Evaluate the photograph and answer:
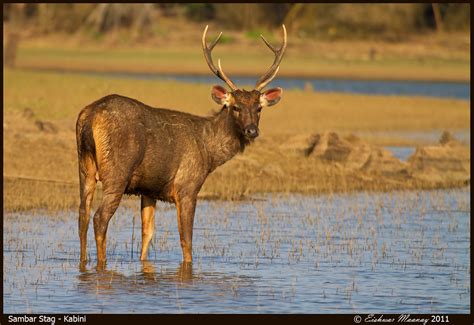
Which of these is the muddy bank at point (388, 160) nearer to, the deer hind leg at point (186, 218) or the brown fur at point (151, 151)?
the brown fur at point (151, 151)

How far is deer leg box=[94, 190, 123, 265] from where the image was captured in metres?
13.9

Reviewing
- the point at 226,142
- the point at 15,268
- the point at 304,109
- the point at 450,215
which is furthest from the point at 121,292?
the point at 304,109

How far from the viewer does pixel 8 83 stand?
124 feet

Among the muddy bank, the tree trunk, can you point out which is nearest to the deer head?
the muddy bank

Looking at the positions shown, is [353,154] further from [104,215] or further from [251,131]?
[104,215]

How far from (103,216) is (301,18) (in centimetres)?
5549

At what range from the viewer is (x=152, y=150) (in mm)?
14281

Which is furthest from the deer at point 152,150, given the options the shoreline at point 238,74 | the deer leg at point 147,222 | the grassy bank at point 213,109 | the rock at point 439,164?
the shoreline at point 238,74

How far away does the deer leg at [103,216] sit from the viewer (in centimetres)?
1392

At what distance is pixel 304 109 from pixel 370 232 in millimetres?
18900

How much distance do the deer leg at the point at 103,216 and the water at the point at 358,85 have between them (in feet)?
101

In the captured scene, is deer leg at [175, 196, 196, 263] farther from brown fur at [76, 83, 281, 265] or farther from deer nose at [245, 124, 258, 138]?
deer nose at [245, 124, 258, 138]

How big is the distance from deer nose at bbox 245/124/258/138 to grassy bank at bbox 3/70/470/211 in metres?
3.29

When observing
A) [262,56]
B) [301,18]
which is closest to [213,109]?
[262,56]
